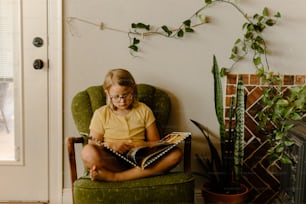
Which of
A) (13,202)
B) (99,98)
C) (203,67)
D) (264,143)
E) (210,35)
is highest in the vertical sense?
(210,35)

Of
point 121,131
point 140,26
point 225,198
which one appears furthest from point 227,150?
point 140,26

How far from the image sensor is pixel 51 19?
2.70 meters

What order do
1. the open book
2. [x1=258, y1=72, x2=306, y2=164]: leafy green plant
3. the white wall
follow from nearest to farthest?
the open book, [x1=258, y1=72, x2=306, y2=164]: leafy green plant, the white wall

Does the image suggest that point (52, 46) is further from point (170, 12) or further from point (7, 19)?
point (170, 12)

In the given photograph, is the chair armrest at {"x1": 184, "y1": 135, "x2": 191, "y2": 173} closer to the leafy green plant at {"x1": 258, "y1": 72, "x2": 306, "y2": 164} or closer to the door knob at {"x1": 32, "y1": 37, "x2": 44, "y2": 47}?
the leafy green plant at {"x1": 258, "y1": 72, "x2": 306, "y2": 164}

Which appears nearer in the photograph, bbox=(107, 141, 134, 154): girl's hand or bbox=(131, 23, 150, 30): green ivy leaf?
bbox=(107, 141, 134, 154): girl's hand

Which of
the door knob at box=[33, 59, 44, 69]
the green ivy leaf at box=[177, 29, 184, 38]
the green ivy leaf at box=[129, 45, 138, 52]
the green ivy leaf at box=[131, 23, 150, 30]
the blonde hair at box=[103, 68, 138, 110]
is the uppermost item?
the green ivy leaf at box=[131, 23, 150, 30]

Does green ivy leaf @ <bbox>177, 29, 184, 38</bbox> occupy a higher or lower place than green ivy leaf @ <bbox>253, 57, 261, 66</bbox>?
higher

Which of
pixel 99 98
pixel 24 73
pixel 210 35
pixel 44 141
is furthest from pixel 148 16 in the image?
pixel 44 141

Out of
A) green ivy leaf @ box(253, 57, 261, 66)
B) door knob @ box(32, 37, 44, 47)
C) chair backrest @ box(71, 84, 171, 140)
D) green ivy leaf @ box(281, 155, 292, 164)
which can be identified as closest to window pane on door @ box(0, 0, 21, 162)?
door knob @ box(32, 37, 44, 47)

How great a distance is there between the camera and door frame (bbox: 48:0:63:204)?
2697 mm

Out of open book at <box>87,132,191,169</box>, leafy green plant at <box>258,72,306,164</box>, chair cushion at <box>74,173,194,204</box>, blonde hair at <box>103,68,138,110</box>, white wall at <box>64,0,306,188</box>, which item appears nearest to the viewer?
chair cushion at <box>74,173,194,204</box>

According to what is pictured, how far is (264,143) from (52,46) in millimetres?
1527

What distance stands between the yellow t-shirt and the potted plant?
1.52ft
